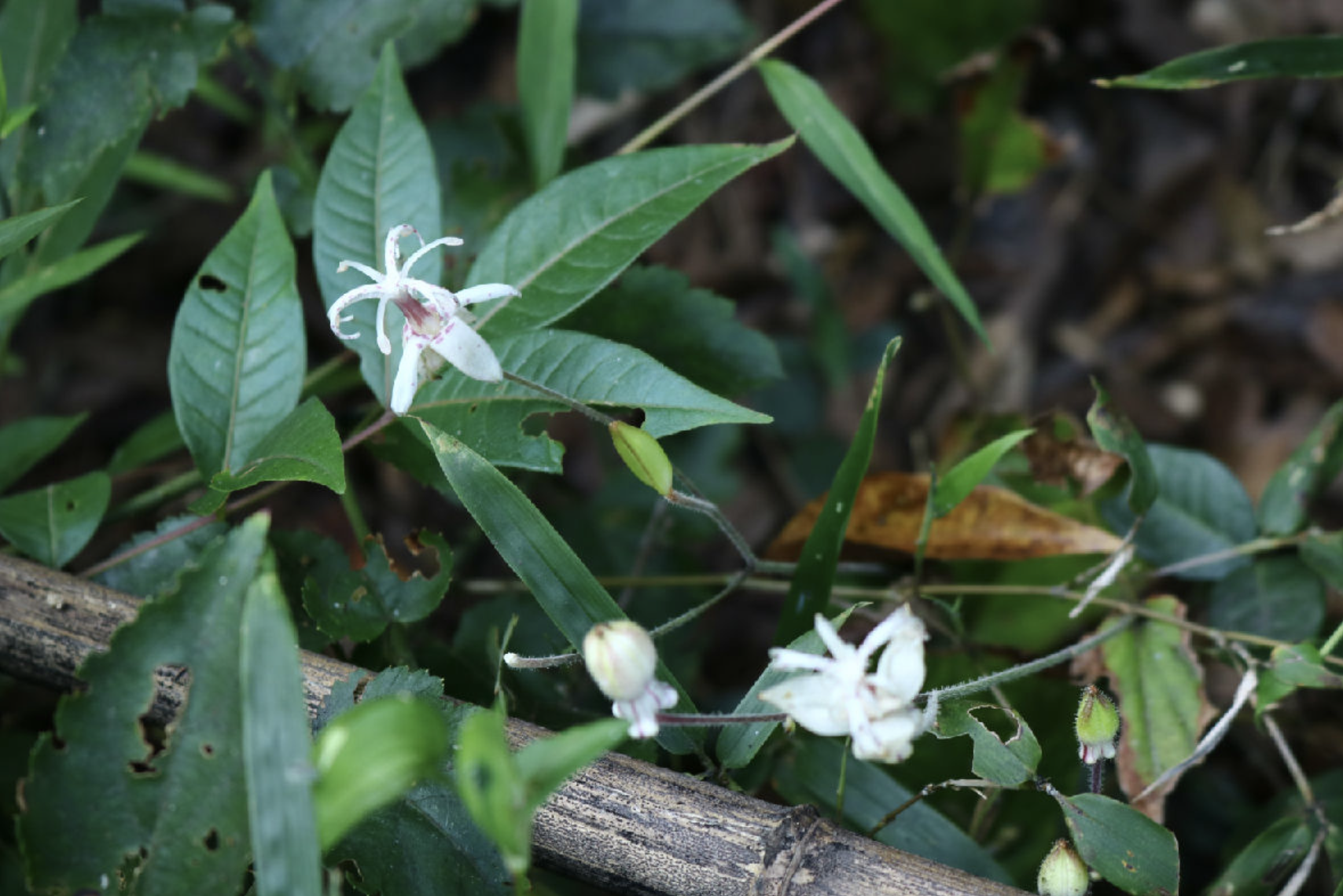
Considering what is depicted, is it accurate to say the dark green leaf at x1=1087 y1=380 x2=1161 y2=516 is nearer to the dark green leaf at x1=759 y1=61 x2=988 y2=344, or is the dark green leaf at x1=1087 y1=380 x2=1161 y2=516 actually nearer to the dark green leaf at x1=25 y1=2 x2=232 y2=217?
the dark green leaf at x1=759 y1=61 x2=988 y2=344

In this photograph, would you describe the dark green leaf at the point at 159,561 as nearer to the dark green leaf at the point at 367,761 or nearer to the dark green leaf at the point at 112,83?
the dark green leaf at the point at 112,83

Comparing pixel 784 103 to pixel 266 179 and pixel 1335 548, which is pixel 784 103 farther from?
pixel 1335 548

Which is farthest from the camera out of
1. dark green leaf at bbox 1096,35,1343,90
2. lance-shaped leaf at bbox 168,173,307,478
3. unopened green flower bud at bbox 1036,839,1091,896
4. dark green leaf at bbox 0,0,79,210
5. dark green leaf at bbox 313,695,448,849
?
dark green leaf at bbox 0,0,79,210

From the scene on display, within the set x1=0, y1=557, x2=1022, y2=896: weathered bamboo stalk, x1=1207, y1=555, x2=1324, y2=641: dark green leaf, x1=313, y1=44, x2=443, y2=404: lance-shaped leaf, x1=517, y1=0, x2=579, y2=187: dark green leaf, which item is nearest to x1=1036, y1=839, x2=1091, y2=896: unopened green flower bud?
x1=0, y1=557, x2=1022, y2=896: weathered bamboo stalk

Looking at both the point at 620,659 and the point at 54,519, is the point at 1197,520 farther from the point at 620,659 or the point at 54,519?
the point at 54,519

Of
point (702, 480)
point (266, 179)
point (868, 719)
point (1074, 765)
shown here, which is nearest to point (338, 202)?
point (266, 179)

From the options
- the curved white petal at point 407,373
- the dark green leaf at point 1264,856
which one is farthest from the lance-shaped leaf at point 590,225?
the dark green leaf at point 1264,856
